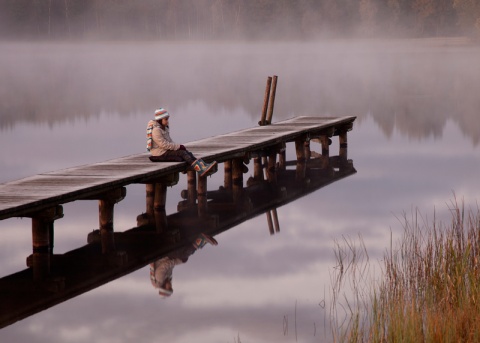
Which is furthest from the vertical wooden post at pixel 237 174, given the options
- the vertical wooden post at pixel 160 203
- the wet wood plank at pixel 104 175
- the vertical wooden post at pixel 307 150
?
the vertical wooden post at pixel 307 150

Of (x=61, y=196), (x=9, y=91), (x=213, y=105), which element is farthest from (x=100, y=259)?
(x=9, y=91)

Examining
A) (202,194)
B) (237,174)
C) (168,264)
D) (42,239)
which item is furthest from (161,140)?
(237,174)

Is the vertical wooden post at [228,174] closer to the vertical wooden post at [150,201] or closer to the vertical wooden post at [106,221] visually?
the vertical wooden post at [150,201]

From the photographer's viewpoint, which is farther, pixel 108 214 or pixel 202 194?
pixel 202 194

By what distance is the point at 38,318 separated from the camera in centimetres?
1207

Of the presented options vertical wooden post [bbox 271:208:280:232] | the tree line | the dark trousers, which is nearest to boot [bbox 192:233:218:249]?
vertical wooden post [bbox 271:208:280:232]

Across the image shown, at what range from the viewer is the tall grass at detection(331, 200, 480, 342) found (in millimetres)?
9625

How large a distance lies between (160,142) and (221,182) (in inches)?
191

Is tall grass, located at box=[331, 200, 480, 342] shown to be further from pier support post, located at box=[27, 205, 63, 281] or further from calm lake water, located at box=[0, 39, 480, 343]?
pier support post, located at box=[27, 205, 63, 281]

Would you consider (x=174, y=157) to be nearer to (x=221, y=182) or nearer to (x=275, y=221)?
(x=275, y=221)

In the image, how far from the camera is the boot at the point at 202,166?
1800cm

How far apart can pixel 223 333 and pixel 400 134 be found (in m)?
21.9

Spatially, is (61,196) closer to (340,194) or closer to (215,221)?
(215,221)

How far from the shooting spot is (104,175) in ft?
53.4
